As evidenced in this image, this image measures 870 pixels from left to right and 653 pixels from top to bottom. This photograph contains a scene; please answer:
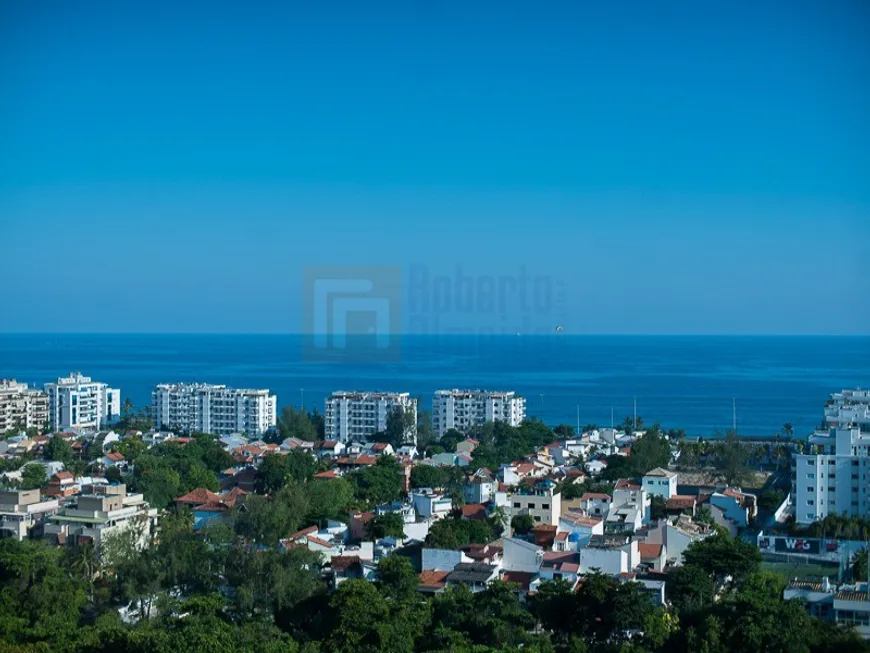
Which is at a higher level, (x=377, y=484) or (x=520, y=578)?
(x=377, y=484)

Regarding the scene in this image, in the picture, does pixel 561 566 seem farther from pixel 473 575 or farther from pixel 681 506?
pixel 681 506

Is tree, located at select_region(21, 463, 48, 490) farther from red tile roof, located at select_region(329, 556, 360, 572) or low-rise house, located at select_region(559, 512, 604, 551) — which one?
low-rise house, located at select_region(559, 512, 604, 551)

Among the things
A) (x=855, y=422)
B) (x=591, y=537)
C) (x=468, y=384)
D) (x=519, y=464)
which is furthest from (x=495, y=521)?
(x=468, y=384)

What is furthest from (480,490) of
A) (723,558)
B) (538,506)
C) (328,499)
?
(723,558)

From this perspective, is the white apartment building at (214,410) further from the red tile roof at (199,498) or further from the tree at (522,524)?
the tree at (522,524)

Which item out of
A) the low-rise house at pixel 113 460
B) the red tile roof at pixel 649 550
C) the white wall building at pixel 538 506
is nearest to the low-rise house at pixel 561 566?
the red tile roof at pixel 649 550

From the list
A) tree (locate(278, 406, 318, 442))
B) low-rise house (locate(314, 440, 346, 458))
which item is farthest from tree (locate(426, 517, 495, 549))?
tree (locate(278, 406, 318, 442))
